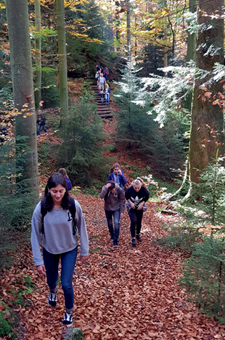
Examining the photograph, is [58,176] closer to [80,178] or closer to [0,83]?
[80,178]

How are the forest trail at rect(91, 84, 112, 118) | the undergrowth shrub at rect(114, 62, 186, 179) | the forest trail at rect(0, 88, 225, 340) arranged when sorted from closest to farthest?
the forest trail at rect(0, 88, 225, 340) → the undergrowth shrub at rect(114, 62, 186, 179) → the forest trail at rect(91, 84, 112, 118)

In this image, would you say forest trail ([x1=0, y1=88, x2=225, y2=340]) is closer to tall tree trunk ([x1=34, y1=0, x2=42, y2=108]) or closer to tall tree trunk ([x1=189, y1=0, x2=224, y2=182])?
tall tree trunk ([x1=189, y1=0, x2=224, y2=182])

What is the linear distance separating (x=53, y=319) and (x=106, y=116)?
18.5m

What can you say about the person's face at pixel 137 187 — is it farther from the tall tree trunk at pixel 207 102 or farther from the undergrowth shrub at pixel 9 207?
the tall tree trunk at pixel 207 102

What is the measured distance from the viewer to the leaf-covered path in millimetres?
3666

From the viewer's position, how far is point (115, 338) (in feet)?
11.8

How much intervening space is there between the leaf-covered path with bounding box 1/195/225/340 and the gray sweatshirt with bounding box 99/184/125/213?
1.04 metres

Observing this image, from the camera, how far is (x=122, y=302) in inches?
182

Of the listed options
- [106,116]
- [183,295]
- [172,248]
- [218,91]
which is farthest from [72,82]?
[183,295]

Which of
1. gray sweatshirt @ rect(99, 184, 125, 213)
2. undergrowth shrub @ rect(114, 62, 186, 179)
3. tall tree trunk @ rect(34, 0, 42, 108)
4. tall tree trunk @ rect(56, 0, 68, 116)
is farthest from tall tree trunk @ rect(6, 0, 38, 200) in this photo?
undergrowth shrub @ rect(114, 62, 186, 179)

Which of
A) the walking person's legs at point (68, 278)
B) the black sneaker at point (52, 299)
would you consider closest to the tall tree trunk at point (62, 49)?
the black sneaker at point (52, 299)

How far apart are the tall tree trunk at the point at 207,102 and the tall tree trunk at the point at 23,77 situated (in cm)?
483

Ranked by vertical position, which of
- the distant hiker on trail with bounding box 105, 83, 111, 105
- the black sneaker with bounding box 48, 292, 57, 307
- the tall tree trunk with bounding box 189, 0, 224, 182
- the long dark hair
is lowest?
the black sneaker with bounding box 48, 292, 57, 307

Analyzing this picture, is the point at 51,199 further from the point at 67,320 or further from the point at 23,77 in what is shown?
the point at 23,77
